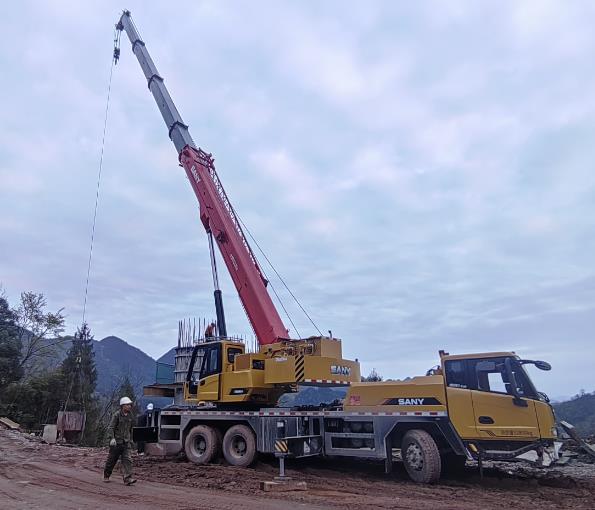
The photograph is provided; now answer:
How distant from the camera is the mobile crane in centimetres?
989

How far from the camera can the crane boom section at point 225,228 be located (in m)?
13.8

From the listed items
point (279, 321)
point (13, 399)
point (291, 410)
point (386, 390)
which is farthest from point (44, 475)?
point (13, 399)

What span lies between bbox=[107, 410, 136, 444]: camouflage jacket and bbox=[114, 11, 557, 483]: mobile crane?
126 inches

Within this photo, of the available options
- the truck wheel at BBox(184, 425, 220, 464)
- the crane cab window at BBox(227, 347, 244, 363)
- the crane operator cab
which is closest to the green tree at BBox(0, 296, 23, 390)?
the crane operator cab

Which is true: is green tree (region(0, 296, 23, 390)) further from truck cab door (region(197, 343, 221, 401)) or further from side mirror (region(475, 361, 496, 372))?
side mirror (region(475, 361, 496, 372))

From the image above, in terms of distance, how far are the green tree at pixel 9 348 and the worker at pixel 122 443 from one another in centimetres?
2824

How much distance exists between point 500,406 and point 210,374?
751 cm

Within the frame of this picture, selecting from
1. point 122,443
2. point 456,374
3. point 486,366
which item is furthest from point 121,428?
point 486,366

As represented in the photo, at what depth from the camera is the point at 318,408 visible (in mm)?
Answer: 12477

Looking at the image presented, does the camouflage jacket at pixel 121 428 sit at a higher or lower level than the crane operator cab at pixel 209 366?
lower

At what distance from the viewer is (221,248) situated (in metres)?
15.1

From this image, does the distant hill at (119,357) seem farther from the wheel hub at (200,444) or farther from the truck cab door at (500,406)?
the truck cab door at (500,406)

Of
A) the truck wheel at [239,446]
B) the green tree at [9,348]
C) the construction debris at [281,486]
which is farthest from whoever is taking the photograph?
the green tree at [9,348]

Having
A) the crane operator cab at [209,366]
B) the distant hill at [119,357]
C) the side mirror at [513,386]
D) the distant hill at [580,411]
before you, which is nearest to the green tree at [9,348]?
the crane operator cab at [209,366]
